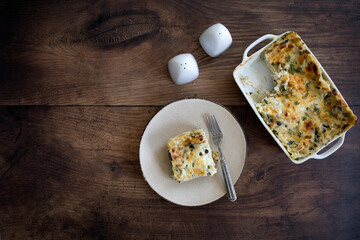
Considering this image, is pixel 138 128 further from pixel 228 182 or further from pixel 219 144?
pixel 228 182

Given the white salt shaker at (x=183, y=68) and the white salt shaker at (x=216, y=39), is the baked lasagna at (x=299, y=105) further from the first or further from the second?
the white salt shaker at (x=183, y=68)

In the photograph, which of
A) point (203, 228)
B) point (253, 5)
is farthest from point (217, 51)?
point (203, 228)

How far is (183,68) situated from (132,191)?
0.89 metres

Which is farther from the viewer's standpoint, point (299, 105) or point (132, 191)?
point (132, 191)

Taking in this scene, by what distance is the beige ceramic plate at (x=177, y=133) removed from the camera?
1.64 m

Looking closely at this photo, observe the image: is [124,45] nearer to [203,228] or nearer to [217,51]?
[217,51]

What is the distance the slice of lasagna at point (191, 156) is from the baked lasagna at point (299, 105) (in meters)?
0.41

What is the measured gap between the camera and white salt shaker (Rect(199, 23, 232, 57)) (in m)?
1.63

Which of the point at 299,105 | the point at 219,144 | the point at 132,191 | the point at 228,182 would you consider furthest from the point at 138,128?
the point at 299,105

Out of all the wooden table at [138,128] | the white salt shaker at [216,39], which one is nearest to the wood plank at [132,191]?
the wooden table at [138,128]

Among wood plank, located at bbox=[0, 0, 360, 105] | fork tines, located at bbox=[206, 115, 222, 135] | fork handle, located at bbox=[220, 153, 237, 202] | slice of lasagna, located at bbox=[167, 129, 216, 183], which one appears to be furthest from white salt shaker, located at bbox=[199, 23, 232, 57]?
fork handle, located at bbox=[220, 153, 237, 202]

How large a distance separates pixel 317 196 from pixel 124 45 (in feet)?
5.53

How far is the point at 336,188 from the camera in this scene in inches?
70.8

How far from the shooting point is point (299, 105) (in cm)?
158
